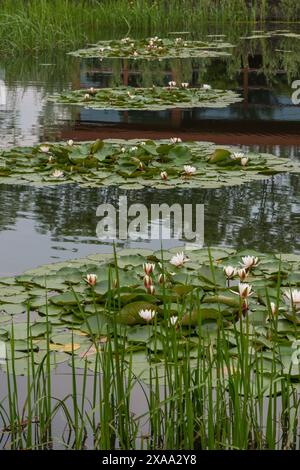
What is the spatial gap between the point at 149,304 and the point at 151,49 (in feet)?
39.0

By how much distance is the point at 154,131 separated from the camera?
8.73 meters

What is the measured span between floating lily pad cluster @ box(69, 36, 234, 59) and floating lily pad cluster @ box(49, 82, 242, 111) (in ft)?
12.9

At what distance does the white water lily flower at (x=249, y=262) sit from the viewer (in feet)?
13.9

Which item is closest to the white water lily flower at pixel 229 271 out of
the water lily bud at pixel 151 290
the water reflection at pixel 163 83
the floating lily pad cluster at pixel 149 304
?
the floating lily pad cluster at pixel 149 304

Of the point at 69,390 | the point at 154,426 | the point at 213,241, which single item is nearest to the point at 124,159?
the point at 213,241

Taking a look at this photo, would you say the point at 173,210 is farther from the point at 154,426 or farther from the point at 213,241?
the point at 154,426

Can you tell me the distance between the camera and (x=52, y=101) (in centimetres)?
1045

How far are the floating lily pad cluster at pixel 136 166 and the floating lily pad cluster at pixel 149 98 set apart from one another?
264 centimetres

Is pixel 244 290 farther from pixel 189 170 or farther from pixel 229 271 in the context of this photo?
pixel 189 170

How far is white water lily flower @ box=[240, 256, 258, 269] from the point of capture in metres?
4.25

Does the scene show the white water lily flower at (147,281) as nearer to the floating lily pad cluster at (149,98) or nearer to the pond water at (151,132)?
the pond water at (151,132)

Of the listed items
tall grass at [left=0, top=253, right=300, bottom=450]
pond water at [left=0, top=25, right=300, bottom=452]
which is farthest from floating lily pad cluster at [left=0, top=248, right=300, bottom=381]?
pond water at [left=0, top=25, right=300, bottom=452]
